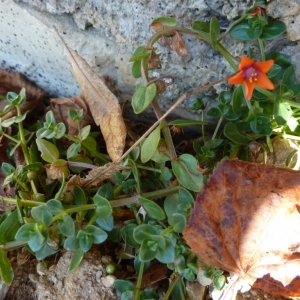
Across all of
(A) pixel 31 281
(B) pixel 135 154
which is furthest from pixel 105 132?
(A) pixel 31 281

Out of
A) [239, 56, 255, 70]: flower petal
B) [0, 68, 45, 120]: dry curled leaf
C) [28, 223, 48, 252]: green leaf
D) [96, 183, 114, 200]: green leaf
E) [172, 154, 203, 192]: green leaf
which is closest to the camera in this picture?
[239, 56, 255, 70]: flower petal

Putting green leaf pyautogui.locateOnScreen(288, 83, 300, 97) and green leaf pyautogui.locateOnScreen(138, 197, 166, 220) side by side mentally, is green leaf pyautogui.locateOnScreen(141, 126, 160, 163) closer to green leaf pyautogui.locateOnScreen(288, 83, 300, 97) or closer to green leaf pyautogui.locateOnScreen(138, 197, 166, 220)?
green leaf pyautogui.locateOnScreen(138, 197, 166, 220)

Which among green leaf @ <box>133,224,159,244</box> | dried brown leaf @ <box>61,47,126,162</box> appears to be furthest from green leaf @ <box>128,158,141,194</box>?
green leaf @ <box>133,224,159,244</box>

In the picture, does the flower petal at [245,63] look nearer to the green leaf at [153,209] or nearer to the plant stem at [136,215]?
the green leaf at [153,209]

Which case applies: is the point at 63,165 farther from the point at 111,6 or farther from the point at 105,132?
the point at 111,6

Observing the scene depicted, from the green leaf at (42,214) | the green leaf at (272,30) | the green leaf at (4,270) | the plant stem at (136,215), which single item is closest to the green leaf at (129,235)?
the plant stem at (136,215)

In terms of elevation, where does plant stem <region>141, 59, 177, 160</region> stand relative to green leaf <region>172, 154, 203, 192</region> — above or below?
above
